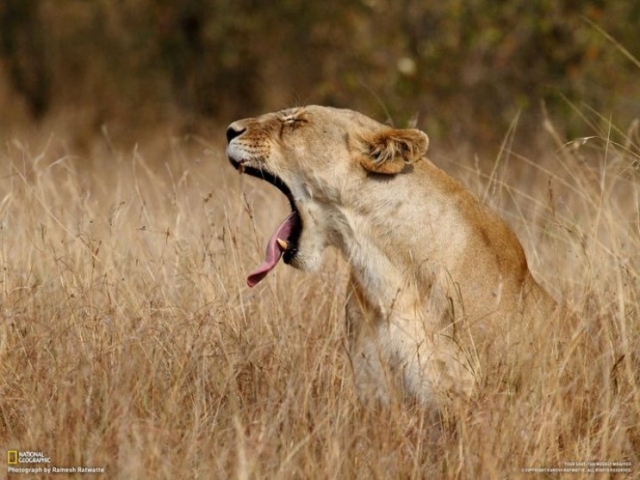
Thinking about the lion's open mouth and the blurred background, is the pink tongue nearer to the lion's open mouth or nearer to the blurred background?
the lion's open mouth

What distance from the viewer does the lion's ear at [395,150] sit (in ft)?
15.7

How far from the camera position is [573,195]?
903cm

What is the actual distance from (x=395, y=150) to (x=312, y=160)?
14.0 inches

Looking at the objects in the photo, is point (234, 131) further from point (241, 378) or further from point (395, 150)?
point (241, 378)

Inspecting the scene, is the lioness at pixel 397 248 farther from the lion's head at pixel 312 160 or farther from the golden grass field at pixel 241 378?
the golden grass field at pixel 241 378

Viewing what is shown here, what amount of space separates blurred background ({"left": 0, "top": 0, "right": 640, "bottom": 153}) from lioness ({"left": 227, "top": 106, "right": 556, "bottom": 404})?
22.4 ft

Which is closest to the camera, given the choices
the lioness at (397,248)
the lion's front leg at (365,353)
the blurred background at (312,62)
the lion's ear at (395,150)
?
the lion's front leg at (365,353)

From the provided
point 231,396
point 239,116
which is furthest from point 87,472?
point 239,116

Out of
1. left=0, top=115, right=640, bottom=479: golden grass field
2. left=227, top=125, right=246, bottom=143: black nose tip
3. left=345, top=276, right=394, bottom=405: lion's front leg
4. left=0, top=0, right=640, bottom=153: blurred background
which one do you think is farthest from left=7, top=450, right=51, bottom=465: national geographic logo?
left=0, top=0, right=640, bottom=153: blurred background

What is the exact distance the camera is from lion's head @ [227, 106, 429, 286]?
4.85 m

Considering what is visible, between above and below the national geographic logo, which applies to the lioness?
above

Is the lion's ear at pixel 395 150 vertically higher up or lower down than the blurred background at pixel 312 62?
lower down

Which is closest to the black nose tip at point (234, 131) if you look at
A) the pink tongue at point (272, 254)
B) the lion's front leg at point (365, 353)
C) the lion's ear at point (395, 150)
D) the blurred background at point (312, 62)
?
the pink tongue at point (272, 254)

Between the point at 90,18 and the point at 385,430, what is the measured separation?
14419mm
